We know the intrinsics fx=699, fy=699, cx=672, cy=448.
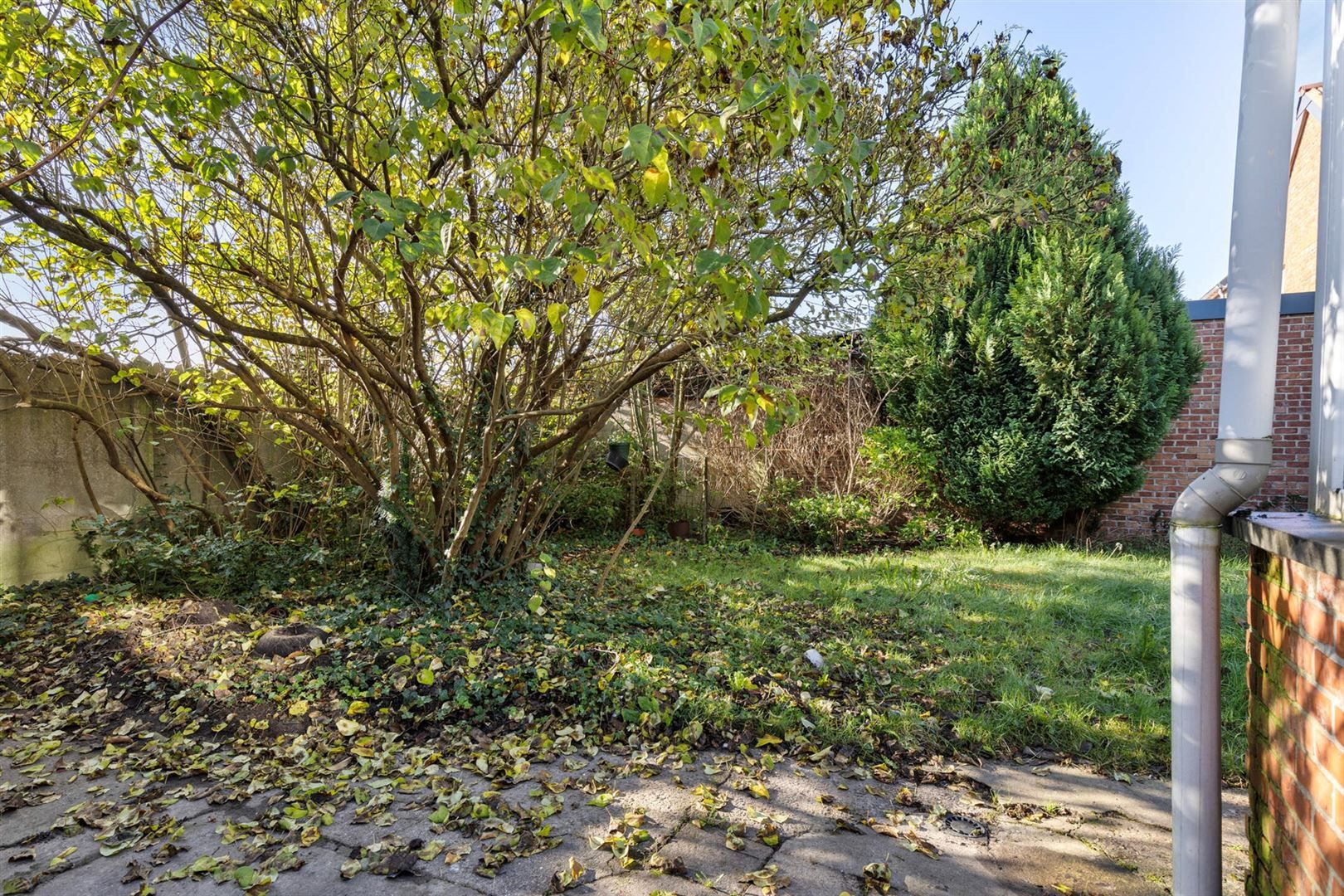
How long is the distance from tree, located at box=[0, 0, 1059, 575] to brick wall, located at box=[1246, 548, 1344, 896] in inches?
57.0

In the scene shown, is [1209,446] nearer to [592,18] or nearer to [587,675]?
[587,675]

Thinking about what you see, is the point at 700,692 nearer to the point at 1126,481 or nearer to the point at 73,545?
the point at 73,545

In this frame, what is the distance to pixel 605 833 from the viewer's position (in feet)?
7.61

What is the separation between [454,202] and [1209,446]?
8881mm

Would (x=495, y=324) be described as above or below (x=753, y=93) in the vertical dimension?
below

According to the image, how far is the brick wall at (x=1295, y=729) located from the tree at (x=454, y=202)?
145cm

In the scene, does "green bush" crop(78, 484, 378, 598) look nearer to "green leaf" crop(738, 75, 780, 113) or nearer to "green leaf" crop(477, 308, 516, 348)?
"green leaf" crop(477, 308, 516, 348)

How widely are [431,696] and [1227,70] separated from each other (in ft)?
12.5

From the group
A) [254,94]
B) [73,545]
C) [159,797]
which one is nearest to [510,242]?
[254,94]

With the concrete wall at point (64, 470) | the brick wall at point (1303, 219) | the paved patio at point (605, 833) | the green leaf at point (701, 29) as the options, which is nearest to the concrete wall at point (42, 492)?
the concrete wall at point (64, 470)

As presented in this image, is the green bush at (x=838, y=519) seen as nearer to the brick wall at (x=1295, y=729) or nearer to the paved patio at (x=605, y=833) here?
the paved patio at (x=605, y=833)

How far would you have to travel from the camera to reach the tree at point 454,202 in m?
2.32

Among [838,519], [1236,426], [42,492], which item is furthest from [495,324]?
[838,519]

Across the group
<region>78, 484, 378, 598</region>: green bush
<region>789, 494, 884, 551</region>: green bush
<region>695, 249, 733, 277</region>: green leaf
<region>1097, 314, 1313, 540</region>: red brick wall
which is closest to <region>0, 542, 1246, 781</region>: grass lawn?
<region>78, 484, 378, 598</region>: green bush
